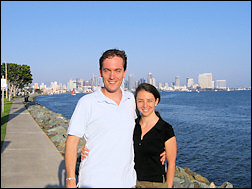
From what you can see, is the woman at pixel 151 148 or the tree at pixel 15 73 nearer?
the woman at pixel 151 148

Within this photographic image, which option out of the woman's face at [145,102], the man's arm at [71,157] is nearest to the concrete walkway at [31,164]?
the man's arm at [71,157]

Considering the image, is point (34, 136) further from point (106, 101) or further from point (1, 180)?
point (106, 101)

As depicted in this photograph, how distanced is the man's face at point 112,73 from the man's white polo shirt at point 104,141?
14 cm

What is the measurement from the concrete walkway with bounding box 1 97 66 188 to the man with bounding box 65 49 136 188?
374 cm

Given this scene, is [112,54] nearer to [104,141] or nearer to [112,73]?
[112,73]

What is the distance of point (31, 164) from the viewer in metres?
6.95

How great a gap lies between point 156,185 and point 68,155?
2.58ft

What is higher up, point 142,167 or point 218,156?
point 142,167

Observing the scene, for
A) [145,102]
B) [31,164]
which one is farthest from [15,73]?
[145,102]

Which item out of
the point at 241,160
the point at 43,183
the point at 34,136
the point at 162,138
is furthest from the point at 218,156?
the point at 162,138

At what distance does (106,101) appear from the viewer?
2.24m

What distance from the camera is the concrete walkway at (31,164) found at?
570 centimetres

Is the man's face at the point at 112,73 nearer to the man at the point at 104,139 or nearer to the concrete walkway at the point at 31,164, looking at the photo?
the man at the point at 104,139

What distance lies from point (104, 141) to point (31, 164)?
5486 millimetres
